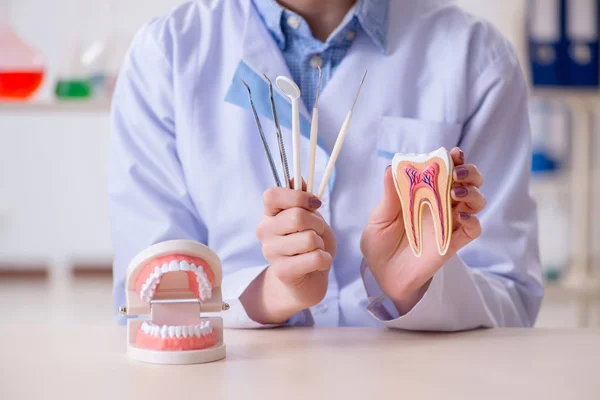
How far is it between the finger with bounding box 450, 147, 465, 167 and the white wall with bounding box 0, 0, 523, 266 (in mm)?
4388

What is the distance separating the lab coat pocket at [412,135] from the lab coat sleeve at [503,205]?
0.04 m

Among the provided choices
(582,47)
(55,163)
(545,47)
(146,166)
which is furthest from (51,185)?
(146,166)

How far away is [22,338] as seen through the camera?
36.6 inches

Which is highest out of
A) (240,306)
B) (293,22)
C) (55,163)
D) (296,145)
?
(293,22)

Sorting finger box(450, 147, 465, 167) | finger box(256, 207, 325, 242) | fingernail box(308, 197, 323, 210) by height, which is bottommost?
finger box(256, 207, 325, 242)

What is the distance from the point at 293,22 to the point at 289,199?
48 cm

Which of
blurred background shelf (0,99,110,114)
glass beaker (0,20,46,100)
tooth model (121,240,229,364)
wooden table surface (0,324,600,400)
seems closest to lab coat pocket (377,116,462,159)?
wooden table surface (0,324,600,400)

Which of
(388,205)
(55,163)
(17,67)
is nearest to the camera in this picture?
(388,205)

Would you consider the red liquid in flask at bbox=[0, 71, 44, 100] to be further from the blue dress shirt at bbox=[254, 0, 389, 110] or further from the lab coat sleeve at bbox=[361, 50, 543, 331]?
the lab coat sleeve at bbox=[361, 50, 543, 331]

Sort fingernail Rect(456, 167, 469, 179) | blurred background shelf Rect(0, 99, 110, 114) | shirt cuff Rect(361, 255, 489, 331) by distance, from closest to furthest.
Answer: fingernail Rect(456, 167, 469, 179) < shirt cuff Rect(361, 255, 489, 331) < blurred background shelf Rect(0, 99, 110, 114)

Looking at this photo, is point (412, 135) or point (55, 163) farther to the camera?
point (55, 163)

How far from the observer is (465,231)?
0.87 meters

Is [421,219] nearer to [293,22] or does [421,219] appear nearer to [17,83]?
[293,22]

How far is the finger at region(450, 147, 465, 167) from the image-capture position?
0.83 m
